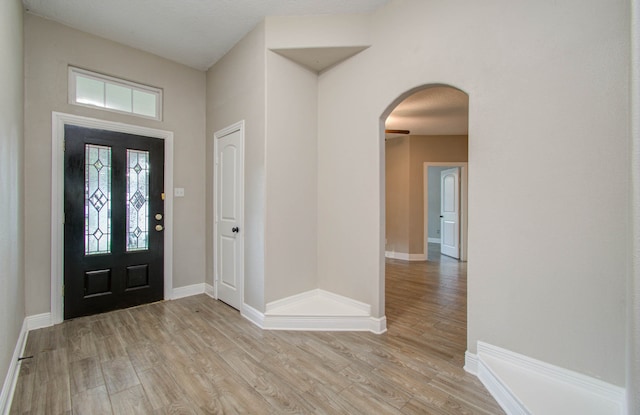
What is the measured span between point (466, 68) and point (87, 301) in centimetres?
426

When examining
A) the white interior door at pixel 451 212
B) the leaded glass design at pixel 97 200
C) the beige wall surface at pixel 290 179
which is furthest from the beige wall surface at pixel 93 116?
the white interior door at pixel 451 212

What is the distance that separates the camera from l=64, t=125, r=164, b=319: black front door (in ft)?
9.48

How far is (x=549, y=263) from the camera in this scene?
172 cm

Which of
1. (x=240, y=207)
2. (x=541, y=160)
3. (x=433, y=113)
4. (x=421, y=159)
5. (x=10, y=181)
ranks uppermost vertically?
(x=433, y=113)

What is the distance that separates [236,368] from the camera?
81.7 inches

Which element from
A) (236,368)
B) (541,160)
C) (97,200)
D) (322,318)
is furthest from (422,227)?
(97,200)

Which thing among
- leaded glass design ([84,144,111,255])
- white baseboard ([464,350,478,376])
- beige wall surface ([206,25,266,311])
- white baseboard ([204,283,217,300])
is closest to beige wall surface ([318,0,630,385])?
white baseboard ([464,350,478,376])

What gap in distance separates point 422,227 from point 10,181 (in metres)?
6.46

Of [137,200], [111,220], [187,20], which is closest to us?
[187,20]

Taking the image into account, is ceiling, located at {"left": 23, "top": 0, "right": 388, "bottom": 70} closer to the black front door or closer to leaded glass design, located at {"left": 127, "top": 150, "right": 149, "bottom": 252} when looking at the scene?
the black front door

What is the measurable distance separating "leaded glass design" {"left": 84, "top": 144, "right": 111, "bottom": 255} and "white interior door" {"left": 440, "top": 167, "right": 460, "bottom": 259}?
6.63 meters

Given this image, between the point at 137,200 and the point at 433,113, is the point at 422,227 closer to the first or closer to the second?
the point at 433,113

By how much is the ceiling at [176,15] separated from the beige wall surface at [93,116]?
0.18 metres

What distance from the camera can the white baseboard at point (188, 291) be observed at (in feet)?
A: 11.7
